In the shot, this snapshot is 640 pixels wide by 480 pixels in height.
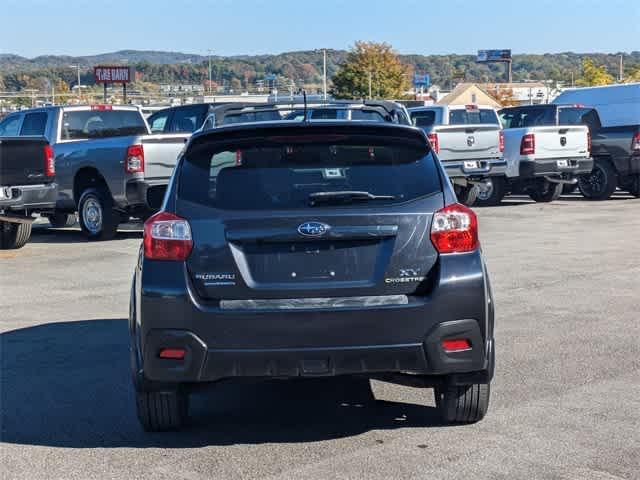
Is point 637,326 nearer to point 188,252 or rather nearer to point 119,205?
point 188,252

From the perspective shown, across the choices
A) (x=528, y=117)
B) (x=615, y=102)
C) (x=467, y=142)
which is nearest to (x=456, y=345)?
(x=467, y=142)

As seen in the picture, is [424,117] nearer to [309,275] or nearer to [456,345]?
[456,345]

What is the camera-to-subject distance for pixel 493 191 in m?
21.3

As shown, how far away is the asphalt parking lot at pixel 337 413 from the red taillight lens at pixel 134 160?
5160 mm

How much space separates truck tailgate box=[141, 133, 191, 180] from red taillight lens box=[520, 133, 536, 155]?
826cm

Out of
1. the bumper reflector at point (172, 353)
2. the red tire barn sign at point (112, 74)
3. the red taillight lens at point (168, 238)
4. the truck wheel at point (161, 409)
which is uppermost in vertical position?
the red tire barn sign at point (112, 74)

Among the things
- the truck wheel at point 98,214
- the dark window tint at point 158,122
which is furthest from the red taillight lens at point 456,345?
the dark window tint at point 158,122

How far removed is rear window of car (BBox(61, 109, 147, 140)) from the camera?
16.8m

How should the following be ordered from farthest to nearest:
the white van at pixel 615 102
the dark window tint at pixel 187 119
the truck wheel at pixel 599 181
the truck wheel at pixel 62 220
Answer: the white van at pixel 615 102
the truck wheel at pixel 599 181
the truck wheel at pixel 62 220
the dark window tint at pixel 187 119

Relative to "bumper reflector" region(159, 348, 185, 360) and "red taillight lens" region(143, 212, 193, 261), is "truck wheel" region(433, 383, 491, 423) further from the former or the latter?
"red taillight lens" region(143, 212, 193, 261)

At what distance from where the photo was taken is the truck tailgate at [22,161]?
14477 millimetres

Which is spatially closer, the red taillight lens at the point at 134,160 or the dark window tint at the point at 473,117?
the red taillight lens at the point at 134,160

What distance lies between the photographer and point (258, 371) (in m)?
5.11

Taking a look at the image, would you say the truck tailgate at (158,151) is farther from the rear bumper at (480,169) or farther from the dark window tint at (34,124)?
the rear bumper at (480,169)
